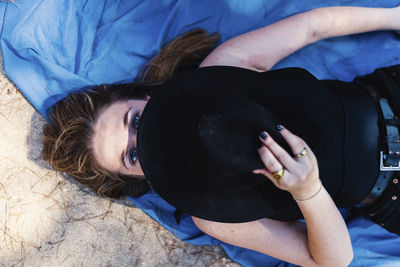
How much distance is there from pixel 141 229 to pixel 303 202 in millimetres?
1178

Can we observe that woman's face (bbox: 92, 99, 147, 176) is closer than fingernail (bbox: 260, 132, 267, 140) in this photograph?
No

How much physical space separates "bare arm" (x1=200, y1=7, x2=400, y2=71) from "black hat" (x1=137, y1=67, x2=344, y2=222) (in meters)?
0.44

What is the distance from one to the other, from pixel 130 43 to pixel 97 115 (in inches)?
24.9

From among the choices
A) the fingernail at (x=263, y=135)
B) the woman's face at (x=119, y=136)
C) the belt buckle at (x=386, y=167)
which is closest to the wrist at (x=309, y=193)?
the fingernail at (x=263, y=135)

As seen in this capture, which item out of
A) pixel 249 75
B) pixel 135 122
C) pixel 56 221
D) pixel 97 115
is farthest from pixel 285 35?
pixel 56 221

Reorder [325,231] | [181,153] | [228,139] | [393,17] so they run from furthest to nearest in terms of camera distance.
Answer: [393,17] → [325,231] → [181,153] → [228,139]

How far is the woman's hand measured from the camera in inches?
37.3

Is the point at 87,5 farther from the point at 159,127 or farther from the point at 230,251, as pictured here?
the point at 230,251

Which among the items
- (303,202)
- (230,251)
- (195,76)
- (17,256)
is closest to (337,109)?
(303,202)

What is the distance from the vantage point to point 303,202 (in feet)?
3.99

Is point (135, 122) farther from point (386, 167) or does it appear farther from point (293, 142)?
point (386, 167)

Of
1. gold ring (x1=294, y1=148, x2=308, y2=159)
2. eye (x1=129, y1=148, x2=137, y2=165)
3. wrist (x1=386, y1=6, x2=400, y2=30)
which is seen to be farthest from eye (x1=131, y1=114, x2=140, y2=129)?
wrist (x1=386, y1=6, x2=400, y2=30)

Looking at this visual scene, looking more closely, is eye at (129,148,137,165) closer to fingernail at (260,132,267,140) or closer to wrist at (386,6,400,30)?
fingernail at (260,132,267,140)

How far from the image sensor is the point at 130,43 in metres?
2.04
